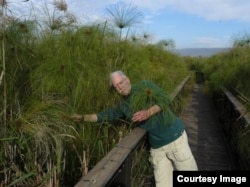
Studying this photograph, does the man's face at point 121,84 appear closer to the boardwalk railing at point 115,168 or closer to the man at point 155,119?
the man at point 155,119

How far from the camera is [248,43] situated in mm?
12844

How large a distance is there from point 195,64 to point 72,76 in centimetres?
2421

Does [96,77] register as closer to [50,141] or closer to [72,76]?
[72,76]

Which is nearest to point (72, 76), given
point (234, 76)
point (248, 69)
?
point (248, 69)

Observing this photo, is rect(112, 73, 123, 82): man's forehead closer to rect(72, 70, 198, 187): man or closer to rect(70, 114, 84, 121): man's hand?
rect(72, 70, 198, 187): man

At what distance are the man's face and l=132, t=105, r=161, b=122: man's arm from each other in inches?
8.5

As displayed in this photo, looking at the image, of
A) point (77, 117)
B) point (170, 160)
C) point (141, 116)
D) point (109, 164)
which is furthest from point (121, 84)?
point (109, 164)

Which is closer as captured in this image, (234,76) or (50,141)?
(50,141)

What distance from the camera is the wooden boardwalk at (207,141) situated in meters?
5.16

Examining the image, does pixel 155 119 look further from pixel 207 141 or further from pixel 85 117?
pixel 207 141

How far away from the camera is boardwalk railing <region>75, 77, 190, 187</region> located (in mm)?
1957

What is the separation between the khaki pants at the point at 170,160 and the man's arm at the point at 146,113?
0.41m

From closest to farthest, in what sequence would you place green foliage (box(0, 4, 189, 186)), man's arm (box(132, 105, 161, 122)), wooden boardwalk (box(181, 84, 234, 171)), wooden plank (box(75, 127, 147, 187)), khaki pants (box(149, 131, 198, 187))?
wooden plank (box(75, 127, 147, 187)) → green foliage (box(0, 4, 189, 186)) → man's arm (box(132, 105, 161, 122)) → khaki pants (box(149, 131, 198, 187)) → wooden boardwalk (box(181, 84, 234, 171))

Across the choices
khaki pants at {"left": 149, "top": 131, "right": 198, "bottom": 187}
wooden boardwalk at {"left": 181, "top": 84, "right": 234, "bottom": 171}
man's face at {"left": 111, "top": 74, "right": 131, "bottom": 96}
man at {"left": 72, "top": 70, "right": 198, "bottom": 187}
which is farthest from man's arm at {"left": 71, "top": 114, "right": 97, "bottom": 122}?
wooden boardwalk at {"left": 181, "top": 84, "right": 234, "bottom": 171}
